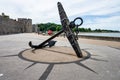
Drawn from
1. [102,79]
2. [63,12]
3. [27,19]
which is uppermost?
[27,19]

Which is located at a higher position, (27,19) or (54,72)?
(27,19)

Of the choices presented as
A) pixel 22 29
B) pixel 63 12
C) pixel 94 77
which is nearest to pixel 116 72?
pixel 94 77

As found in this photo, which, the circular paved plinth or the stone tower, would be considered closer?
the circular paved plinth

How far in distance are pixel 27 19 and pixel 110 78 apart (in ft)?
265

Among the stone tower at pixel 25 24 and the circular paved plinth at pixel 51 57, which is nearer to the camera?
the circular paved plinth at pixel 51 57

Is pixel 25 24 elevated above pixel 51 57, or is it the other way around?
pixel 25 24

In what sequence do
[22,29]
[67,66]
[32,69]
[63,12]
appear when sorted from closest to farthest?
[32,69]
[67,66]
[63,12]
[22,29]

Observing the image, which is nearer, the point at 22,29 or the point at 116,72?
the point at 116,72

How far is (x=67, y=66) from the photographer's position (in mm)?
5332

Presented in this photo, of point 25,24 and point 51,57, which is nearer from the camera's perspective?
point 51,57

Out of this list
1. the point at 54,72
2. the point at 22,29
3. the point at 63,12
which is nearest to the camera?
the point at 54,72

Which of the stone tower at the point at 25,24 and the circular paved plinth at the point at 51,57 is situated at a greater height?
the stone tower at the point at 25,24

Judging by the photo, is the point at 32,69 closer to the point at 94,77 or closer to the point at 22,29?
the point at 94,77

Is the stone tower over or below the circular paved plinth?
over
